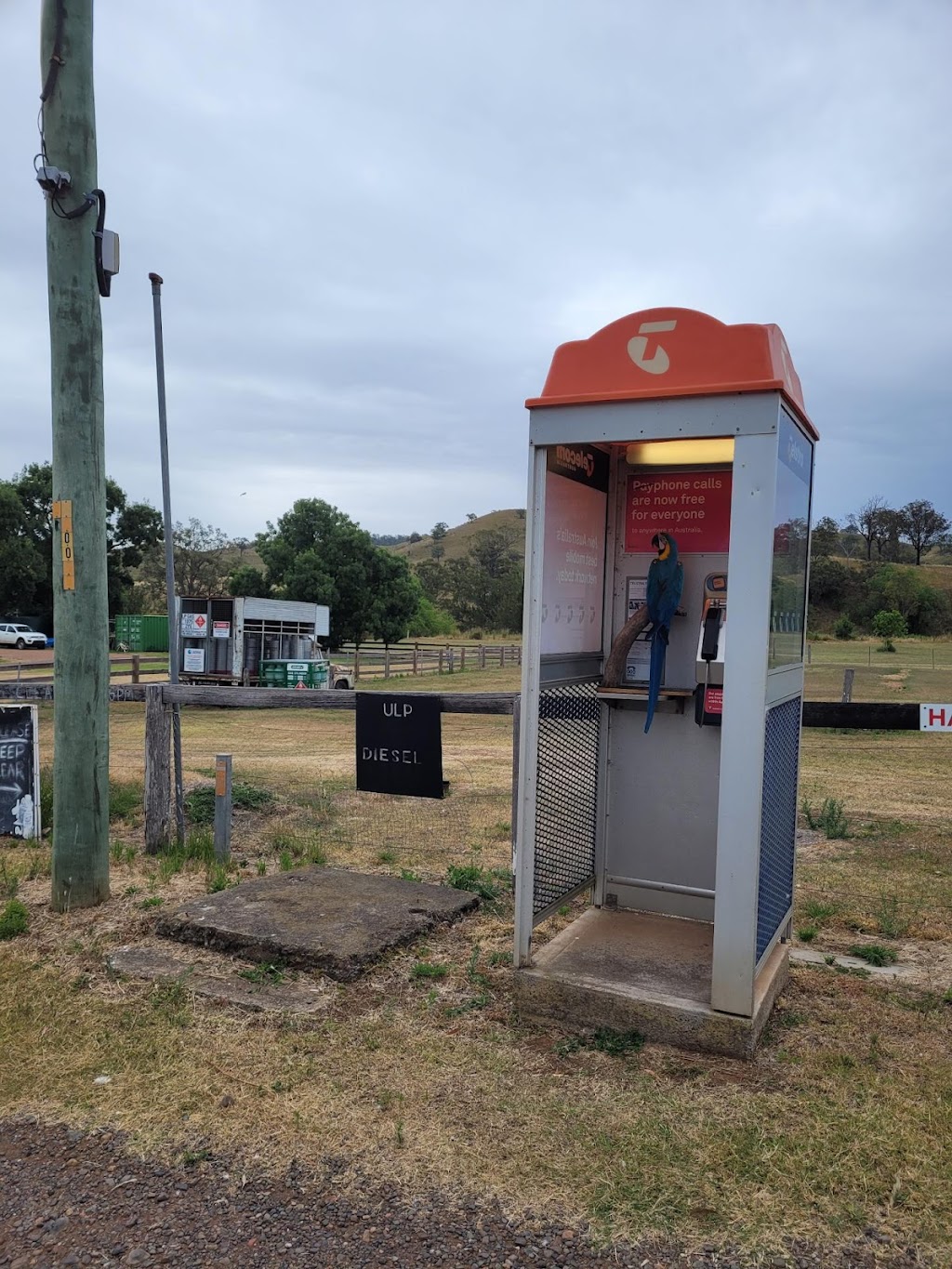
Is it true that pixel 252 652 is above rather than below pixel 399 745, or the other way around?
below

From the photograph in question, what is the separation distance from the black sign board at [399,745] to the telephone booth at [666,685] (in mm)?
1271

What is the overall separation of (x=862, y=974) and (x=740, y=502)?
99.1 inches

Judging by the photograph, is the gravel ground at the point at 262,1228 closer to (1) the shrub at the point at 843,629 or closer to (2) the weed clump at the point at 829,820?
(2) the weed clump at the point at 829,820

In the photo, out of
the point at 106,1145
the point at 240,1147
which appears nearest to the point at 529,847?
the point at 240,1147

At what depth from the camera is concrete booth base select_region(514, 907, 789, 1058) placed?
3809 mm

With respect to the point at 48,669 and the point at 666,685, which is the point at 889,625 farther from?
the point at 666,685

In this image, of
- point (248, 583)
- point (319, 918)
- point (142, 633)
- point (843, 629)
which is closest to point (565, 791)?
point (319, 918)

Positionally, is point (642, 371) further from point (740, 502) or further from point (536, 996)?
point (536, 996)

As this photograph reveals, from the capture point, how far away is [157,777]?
6.81 m

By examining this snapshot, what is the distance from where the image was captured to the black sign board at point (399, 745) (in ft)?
19.8

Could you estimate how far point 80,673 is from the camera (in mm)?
5594

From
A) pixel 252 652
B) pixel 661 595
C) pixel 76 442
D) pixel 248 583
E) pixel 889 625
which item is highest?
pixel 76 442

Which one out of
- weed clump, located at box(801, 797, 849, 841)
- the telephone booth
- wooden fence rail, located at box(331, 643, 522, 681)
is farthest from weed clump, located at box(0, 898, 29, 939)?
wooden fence rail, located at box(331, 643, 522, 681)

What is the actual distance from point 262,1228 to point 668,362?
335cm
